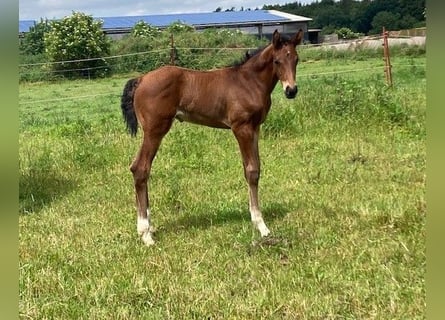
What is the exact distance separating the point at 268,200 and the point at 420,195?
167cm

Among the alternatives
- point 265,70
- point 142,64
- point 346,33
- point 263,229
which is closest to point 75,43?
point 142,64

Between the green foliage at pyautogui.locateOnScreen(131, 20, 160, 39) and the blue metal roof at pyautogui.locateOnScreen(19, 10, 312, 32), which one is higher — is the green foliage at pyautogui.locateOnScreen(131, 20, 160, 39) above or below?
below

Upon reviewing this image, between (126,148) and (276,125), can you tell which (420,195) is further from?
(126,148)

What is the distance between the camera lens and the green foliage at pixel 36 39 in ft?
108

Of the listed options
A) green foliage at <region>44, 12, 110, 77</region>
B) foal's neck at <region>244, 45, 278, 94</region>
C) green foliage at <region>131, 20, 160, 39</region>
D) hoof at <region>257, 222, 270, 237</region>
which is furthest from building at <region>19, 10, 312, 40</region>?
hoof at <region>257, 222, 270, 237</region>

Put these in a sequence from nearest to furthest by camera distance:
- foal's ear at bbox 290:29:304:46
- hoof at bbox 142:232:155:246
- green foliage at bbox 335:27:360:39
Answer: hoof at bbox 142:232:155:246 → foal's ear at bbox 290:29:304:46 → green foliage at bbox 335:27:360:39

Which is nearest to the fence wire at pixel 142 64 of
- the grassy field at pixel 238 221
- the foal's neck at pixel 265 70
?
the grassy field at pixel 238 221

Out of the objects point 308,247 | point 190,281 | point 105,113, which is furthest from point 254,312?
point 105,113

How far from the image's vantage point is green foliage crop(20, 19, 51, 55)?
3291cm

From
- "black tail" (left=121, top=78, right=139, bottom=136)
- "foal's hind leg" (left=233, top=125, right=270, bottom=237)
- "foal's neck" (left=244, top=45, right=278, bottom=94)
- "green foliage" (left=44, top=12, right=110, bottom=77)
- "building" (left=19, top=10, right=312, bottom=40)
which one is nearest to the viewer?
"foal's hind leg" (left=233, top=125, right=270, bottom=237)

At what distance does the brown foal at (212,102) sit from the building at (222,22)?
3527cm

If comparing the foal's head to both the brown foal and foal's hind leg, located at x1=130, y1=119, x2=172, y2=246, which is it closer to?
the brown foal

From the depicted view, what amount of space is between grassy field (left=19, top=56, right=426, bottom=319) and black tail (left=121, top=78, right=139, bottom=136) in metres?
1.04

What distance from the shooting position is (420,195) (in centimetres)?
523
